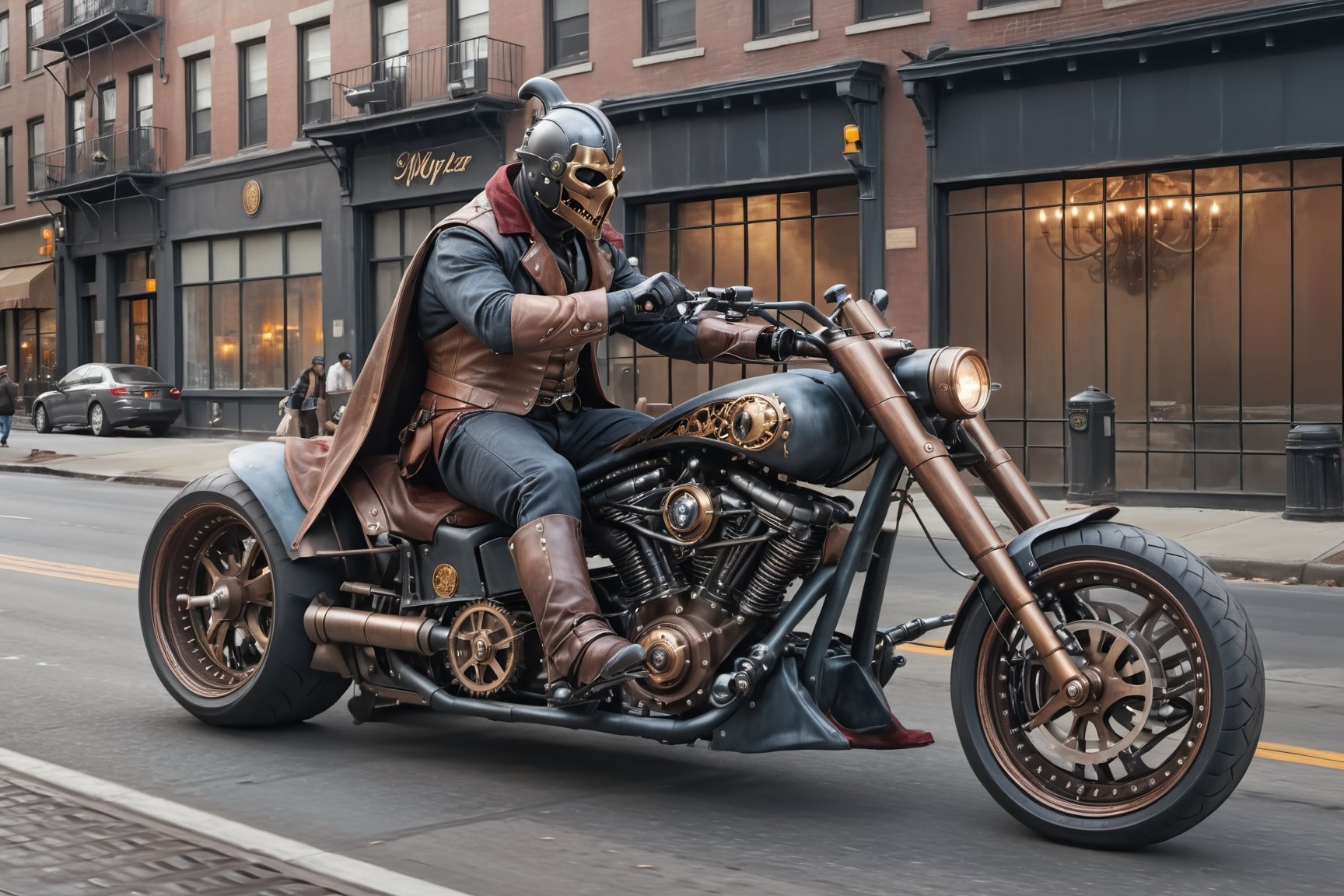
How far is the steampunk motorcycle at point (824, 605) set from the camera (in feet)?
13.4

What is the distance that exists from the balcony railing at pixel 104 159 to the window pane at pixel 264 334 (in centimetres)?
438

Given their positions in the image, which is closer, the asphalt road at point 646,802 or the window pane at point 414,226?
the asphalt road at point 646,802

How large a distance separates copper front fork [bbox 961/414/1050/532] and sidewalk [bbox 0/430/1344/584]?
32.5 inches

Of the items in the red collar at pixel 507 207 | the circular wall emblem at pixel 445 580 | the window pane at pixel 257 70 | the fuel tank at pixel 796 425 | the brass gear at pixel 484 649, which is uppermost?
the window pane at pixel 257 70

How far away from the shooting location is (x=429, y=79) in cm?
2680

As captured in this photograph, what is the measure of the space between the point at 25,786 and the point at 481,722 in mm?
1739

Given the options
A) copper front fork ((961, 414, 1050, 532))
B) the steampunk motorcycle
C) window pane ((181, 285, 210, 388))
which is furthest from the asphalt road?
window pane ((181, 285, 210, 388))

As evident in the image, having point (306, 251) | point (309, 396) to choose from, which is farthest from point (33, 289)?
Result: point (309, 396)

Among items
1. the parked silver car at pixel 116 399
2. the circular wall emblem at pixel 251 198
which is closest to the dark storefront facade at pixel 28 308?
the parked silver car at pixel 116 399

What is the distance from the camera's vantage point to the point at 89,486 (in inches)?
839

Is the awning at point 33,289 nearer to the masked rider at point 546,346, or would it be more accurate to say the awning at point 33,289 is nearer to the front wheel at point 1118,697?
the masked rider at point 546,346

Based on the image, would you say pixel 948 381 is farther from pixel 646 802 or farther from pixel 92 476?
pixel 92 476

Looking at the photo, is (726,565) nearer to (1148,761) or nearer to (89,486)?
(1148,761)

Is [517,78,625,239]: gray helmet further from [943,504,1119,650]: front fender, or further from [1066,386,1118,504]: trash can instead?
[1066,386,1118,504]: trash can
